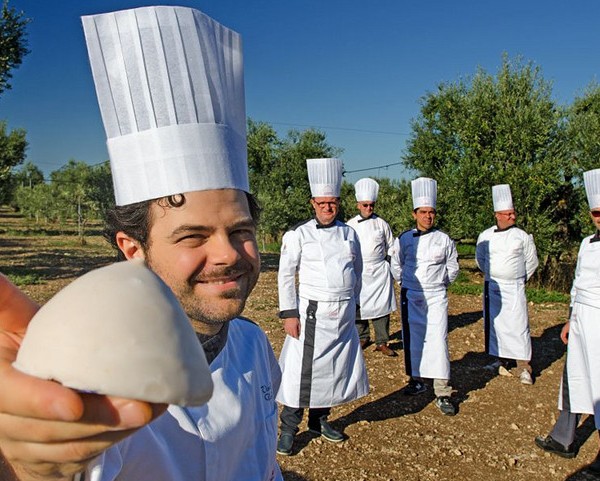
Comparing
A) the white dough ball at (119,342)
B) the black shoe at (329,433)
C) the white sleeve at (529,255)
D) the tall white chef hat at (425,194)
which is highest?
the white dough ball at (119,342)

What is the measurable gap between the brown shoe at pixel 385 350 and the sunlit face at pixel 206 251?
20.5 ft

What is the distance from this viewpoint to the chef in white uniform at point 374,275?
7.41 m

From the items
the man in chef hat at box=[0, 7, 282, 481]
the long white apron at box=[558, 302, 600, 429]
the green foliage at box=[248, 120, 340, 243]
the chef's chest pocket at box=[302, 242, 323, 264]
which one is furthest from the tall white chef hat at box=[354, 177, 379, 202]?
the green foliage at box=[248, 120, 340, 243]

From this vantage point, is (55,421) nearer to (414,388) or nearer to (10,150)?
(414,388)

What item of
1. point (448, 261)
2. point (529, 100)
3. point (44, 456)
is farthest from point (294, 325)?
point (529, 100)

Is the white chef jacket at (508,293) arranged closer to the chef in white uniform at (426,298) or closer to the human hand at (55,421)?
the chef in white uniform at (426,298)

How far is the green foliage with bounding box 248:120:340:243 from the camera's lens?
950 inches

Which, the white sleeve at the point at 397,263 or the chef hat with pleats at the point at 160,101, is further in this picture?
the white sleeve at the point at 397,263

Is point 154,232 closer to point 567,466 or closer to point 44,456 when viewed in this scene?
point 44,456

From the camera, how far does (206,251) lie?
43.7 inches

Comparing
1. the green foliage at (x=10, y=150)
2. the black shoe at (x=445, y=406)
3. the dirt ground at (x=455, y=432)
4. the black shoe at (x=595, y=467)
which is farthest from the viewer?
the green foliage at (x=10, y=150)

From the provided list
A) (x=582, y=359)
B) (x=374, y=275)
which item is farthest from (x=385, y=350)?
(x=582, y=359)

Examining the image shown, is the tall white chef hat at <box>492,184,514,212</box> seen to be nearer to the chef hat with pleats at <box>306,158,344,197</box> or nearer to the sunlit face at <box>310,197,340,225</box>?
the chef hat with pleats at <box>306,158,344,197</box>

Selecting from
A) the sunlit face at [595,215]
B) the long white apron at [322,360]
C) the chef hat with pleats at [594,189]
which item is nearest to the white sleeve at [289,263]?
the long white apron at [322,360]
